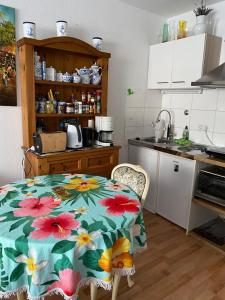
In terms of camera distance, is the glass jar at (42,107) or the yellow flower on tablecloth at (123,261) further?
the glass jar at (42,107)

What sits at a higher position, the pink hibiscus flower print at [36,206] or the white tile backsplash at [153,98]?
the white tile backsplash at [153,98]

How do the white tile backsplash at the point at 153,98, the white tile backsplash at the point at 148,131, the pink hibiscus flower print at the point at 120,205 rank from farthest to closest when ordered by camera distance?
the white tile backsplash at the point at 148,131 < the white tile backsplash at the point at 153,98 < the pink hibiscus flower print at the point at 120,205

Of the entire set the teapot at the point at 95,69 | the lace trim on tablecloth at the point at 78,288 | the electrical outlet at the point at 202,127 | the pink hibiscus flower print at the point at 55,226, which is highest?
the teapot at the point at 95,69

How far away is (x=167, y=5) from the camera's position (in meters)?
2.65

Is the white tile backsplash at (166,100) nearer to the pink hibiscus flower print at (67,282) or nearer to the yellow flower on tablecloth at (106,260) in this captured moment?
the yellow flower on tablecloth at (106,260)

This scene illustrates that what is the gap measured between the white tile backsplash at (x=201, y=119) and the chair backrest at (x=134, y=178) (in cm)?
138

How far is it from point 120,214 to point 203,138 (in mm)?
1918

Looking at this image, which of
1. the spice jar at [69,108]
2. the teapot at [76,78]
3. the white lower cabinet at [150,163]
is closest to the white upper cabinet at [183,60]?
the white lower cabinet at [150,163]

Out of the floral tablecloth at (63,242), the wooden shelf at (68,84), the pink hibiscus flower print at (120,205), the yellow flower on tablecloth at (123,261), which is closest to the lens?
the floral tablecloth at (63,242)

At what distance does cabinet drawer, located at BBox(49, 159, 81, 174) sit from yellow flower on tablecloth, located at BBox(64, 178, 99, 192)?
17.5 inches

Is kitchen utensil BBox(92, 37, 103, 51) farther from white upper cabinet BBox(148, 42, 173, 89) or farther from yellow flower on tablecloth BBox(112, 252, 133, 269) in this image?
yellow flower on tablecloth BBox(112, 252, 133, 269)

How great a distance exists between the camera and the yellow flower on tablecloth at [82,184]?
5.06ft

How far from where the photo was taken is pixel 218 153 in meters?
2.09

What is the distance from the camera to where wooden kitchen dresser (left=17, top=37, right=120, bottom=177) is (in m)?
2.00
